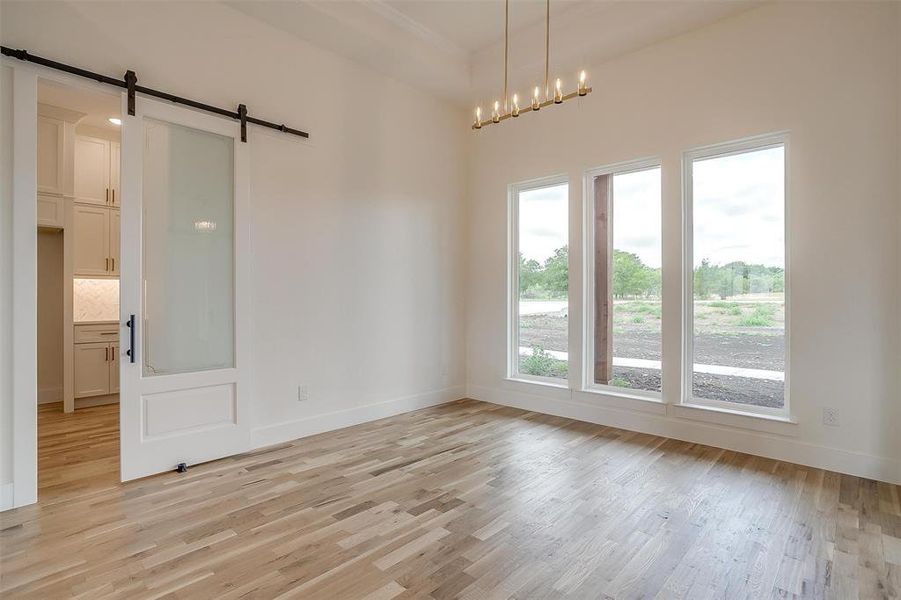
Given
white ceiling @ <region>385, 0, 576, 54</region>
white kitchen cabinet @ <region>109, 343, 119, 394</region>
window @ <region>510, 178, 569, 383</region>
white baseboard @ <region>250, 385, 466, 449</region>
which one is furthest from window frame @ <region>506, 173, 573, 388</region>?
A: white kitchen cabinet @ <region>109, 343, 119, 394</region>

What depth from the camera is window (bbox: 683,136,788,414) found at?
147 inches

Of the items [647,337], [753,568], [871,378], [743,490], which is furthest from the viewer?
[647,337]

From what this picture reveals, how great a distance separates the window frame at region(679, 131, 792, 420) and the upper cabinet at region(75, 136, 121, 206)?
21.2 ft

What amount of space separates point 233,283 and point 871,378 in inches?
188

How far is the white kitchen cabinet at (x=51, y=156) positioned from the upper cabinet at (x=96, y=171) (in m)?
0.38

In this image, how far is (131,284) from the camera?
319cm

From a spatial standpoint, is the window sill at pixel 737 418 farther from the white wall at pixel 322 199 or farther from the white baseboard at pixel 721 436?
the white wall at pixel 322 199

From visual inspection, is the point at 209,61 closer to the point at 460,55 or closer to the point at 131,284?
the point at 131,284

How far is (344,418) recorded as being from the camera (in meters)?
4.47

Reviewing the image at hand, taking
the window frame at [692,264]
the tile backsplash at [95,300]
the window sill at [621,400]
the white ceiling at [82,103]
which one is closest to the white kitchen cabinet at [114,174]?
the white ceiling at [82,103]

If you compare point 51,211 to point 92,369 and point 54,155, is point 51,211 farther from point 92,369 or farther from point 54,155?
point 92,369

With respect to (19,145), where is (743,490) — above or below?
below

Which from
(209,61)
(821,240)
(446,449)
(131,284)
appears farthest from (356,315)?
(821,240)

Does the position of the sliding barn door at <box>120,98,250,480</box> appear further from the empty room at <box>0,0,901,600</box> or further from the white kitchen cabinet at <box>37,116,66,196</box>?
the white kitchen cabinet at <box>37,116,66,196</box>
